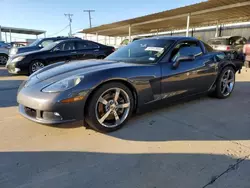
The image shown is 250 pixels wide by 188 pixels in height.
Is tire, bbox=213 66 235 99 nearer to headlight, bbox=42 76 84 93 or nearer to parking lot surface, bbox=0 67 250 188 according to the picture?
parking lot surface, bbox=0 67 250 188

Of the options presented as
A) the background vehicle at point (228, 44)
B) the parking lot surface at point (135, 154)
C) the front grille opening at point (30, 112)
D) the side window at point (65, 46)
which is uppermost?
the background vehicle at point (228, 44)

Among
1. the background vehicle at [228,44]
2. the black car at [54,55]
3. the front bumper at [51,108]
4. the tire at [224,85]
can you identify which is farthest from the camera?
the background vehicle at [228,44]

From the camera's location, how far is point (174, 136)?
9.12 feet

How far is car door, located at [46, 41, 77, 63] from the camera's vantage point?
7745 mm

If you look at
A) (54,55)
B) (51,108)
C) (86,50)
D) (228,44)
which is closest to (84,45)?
(86,50)

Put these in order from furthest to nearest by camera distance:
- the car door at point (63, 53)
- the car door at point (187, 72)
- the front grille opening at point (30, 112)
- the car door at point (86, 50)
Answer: the car door at point (86, 50)
the car door at point (63, 53)
the car door at point (187, 72)
the front grille opening at point (30, 112)

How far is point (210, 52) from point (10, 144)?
3785mm

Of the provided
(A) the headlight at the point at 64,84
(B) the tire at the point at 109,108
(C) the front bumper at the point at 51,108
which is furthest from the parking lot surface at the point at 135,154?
(A) the headlight at the point at 64,84

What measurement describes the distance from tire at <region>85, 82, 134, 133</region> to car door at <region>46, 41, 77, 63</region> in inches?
217

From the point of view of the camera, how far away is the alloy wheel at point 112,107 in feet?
9.20

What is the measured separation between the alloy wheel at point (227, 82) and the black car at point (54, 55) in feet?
16.7

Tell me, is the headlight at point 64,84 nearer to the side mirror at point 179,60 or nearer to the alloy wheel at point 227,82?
the side mirror at point 179,60

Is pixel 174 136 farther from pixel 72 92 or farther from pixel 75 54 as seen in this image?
pixel 75 54

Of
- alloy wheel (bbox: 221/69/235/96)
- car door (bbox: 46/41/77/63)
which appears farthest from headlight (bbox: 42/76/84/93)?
car door (bbox: 46/41/77/63)
